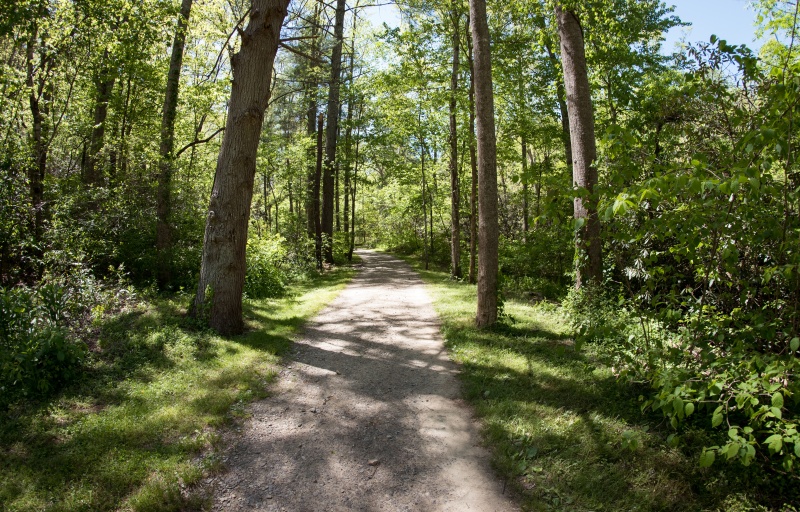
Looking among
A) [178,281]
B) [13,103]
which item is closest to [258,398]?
[178,281]

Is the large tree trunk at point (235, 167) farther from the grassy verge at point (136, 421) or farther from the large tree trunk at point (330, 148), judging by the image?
the large tree trunk at point (330, 148)

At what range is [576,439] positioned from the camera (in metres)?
3.86

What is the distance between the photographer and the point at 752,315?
9.22 feet

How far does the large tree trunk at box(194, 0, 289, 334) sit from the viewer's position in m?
7.25

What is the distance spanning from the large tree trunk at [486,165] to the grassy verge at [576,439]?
120 centimetres

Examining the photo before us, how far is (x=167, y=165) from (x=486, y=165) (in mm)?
8256

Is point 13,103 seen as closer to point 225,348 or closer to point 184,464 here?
point 225,348

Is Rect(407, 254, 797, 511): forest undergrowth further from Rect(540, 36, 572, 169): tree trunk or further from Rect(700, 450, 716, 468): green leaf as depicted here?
Rect(540, 36, 572, 169): tree trunk

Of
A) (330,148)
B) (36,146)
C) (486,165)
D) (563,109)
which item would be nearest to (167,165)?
(36,146)

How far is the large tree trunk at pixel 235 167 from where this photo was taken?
286 inches

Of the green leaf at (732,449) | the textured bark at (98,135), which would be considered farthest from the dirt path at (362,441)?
the textured bark at (98,135)

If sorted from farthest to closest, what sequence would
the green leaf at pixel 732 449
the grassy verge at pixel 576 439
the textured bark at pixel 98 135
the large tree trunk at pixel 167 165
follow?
the textured bark at pixel 98 135 < the large tree trunk at pixel 167 165 < the grassy verge at pixel 576 439 < the green leaf at pixel 732 449

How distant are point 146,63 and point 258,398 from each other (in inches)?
487

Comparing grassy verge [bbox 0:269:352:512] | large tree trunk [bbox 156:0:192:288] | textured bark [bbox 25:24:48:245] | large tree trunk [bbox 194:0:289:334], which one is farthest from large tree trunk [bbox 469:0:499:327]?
textured bark [bbox 25:24:48:245]
